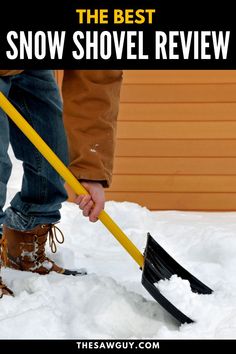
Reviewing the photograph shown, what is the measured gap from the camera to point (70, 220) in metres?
3.27

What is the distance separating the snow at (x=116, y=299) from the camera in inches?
67.1

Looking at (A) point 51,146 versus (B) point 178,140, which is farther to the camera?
(B) point 178,140

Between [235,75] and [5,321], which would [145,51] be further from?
[5,321]

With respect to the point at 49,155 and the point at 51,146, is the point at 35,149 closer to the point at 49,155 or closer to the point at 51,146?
Answer: the point at 51,146

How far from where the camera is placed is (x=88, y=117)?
1990mm

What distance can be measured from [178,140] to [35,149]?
1531 mm

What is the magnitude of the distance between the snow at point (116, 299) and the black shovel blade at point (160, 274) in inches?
1.4

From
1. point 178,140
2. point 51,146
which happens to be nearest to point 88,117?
point 51,146

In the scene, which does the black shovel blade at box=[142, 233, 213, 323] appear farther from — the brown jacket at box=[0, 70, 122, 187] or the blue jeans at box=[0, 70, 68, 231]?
the blue jeans at box=[0, 70, 68, 231]

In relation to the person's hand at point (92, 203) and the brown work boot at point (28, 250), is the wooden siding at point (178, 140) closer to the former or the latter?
the brown work boot at point (28, 250)

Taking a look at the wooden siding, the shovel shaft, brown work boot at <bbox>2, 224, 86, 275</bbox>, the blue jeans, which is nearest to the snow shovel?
the shovel shaft

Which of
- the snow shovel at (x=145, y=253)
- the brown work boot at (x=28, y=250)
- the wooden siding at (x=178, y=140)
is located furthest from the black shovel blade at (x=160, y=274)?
the wooden siding at (x=178, y=140)
